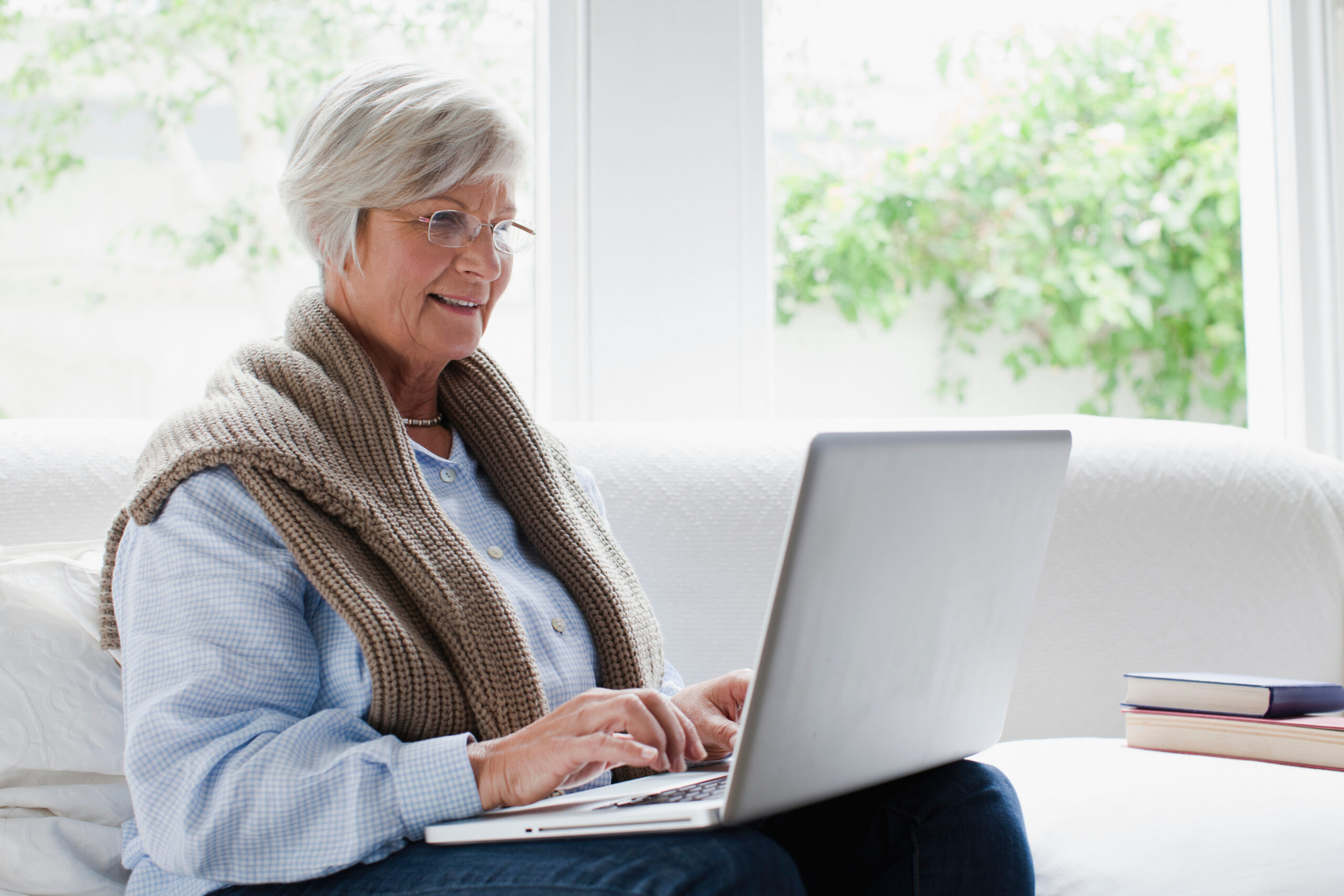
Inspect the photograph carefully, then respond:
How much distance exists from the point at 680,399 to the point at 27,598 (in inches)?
46.8

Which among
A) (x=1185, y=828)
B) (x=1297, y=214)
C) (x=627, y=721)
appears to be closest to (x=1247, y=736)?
(x=1185, y=828)

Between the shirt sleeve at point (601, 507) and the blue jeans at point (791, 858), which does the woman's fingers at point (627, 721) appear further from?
the shirt sleeve at point (601, 507)

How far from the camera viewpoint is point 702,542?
5.27 feet

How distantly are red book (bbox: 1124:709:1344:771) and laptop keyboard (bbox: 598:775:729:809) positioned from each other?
789 millimetres

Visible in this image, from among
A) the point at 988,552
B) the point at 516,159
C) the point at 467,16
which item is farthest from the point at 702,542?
the point at 467,16

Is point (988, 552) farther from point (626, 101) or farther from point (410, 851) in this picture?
point (626, 101)

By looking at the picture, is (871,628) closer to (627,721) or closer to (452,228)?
(627,721)

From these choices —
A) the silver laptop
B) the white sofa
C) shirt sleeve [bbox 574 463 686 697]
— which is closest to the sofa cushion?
the white sofa

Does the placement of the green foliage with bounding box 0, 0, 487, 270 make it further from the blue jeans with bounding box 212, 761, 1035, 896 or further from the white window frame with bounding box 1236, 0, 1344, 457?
the white window frame with bounding box 1236, 0, 1344, 457

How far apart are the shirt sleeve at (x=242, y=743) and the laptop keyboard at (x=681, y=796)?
12 centimetres

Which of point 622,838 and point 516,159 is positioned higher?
point 516,159

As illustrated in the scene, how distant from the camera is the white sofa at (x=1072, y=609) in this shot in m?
1.10

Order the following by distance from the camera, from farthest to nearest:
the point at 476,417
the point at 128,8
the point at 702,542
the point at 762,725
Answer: the point at 128,8
the point at 702,542
the point at 476,417
the point at 762,725

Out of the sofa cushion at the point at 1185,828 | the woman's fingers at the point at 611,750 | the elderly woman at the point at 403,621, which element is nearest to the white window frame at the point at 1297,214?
the sofa cushion at the point at 1185,828
